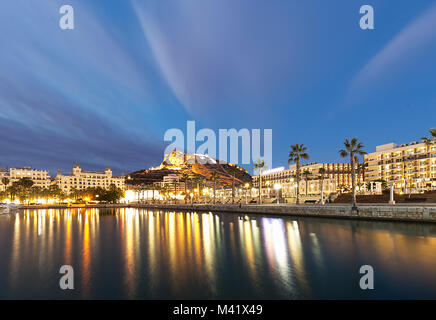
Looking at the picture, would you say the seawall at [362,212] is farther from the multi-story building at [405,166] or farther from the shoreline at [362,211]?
the multi-story building at [405,166]

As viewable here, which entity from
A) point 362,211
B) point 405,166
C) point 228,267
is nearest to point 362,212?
point 362,211

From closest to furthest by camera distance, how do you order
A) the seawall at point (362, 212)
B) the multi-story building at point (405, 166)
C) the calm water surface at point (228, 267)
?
the calm water surface at point (228, 267)
the seawall at point (362, 212)
the multi-story building at point (405, 166)

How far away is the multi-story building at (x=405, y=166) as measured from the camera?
118m

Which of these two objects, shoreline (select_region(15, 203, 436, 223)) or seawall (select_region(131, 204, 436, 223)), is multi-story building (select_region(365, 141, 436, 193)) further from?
seawall (select_region(131, 204, 436, 223))

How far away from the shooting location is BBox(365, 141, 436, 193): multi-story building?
11781 centimetres

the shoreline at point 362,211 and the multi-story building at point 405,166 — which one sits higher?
the multi-story building at point 405,166

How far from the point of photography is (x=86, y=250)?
2380 cm

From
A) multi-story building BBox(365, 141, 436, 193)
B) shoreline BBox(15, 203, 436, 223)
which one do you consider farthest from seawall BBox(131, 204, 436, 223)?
multi-story building BBox(365, 141, 436, 193)

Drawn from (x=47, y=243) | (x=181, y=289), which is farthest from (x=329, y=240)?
(x=47, y=243)

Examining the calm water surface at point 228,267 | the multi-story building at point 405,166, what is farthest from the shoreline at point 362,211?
the multi-story building at point 405,166

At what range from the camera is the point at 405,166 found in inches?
5108

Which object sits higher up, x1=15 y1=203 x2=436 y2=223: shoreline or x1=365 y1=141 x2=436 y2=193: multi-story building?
x1=365 y1=141 x2=436 y2=193: multi-story building

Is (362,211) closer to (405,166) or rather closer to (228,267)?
(228,267)

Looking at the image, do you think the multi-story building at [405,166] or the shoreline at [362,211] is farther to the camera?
the multi-story building at [405,166]
